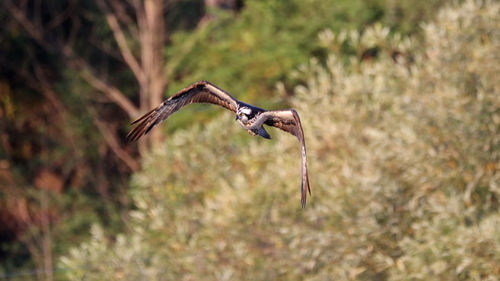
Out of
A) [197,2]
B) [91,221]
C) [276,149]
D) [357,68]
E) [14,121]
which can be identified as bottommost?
[276,149]

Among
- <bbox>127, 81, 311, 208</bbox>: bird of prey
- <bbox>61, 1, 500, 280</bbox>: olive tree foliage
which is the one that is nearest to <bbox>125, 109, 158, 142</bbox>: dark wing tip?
<bbox>127, 81, 311, 208</bbox>: bird of prey

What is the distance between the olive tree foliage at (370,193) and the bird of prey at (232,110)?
3889 millimetres

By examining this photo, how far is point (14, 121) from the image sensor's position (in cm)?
2778

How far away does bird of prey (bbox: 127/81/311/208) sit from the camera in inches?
283

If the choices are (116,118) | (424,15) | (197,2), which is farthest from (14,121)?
(424,15)

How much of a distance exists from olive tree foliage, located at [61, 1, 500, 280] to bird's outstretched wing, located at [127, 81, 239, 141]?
160 inches

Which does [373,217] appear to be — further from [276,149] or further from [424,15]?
[424,15]

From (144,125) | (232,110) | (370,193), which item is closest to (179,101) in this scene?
(144,125)

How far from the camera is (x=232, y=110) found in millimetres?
7590

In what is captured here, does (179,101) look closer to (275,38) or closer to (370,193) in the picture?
(370,193)

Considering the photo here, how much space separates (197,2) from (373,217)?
18283 millimetres

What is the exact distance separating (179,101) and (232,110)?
1.77 feet

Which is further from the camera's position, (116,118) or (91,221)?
(116,118)

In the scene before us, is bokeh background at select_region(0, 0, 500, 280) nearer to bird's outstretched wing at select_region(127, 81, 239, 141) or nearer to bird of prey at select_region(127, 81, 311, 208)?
bird of prey at select_region(127, 81, 311, 208)
